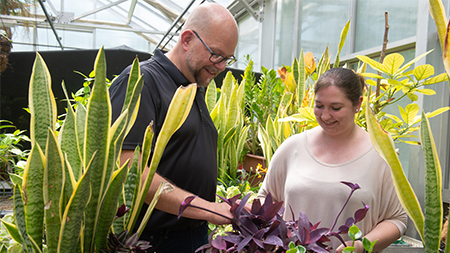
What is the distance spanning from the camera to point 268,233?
431 millimetres

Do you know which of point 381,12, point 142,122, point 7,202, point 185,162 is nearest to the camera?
point 142,122

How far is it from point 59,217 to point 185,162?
60 cm

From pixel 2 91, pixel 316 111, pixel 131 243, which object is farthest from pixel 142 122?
pixel 2 91

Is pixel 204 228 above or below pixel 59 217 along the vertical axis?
below

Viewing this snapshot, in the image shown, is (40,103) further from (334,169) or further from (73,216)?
(334,169)

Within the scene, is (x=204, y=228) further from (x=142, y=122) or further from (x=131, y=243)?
(x=131, y=243)

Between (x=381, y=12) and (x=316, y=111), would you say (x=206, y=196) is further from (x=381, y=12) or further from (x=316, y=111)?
(x=381, y=12)

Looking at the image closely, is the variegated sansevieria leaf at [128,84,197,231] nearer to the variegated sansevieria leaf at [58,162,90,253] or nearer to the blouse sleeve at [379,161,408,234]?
the variegated sansevieria leaf at [58,162,90,253]

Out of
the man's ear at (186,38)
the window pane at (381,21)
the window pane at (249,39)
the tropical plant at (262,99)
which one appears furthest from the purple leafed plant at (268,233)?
the window pane at (249,39)

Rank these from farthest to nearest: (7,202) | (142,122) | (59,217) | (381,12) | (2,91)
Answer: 1. (381,12)
2. (2,91)
3. (7,202)
4. (142,122)
5. (59,217)

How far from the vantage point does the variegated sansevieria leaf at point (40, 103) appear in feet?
1.46

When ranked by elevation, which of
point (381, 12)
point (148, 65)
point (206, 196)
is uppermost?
point (381, 12)

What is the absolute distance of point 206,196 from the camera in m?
1.04

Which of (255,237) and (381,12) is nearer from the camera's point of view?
(255,237)
